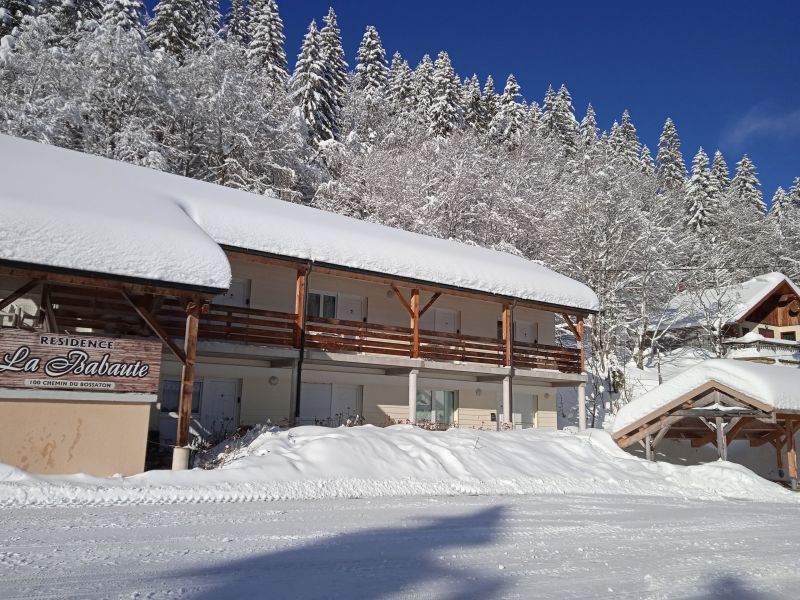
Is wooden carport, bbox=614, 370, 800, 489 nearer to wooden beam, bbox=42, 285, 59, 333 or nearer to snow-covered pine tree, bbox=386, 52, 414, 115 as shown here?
wooden beam, bbox=42, 285, 59, 333

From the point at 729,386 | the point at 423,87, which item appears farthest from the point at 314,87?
the point at 729,386

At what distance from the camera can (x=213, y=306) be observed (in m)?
15.9

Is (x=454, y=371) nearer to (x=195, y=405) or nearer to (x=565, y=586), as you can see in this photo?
(x=195, y=405)

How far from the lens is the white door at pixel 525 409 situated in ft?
78.2

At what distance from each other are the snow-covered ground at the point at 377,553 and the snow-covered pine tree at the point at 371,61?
4712 cm

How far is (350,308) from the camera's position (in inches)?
812

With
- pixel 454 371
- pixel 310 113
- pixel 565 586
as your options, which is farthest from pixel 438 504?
pixel 310 113

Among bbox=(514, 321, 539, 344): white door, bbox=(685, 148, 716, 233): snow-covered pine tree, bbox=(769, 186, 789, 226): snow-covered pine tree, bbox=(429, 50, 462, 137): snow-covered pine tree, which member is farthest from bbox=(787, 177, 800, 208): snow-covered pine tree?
bbox=(514, 321, 539, 344): white door

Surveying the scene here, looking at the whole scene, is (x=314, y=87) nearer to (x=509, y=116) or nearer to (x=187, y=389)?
(x=509, y=116)

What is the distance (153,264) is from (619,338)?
30391mm

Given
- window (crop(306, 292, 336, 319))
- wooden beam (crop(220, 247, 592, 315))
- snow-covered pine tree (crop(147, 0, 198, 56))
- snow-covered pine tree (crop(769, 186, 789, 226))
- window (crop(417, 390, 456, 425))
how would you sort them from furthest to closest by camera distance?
snow-covered pine tree (crop(769, 186, 789, 226)) < snow-covered pine tree (crop(147, 0, 198, 56)) < window (crop(417, 390, 456, 425)) < window (crop(306, 292, 336, 319)) < wooden beam (crop(220, 247, 592, 315))

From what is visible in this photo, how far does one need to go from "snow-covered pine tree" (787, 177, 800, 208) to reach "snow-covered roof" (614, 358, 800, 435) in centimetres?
5705

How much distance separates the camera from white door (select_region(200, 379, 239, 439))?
1698cm

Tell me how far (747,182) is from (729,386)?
56921 millimetres
